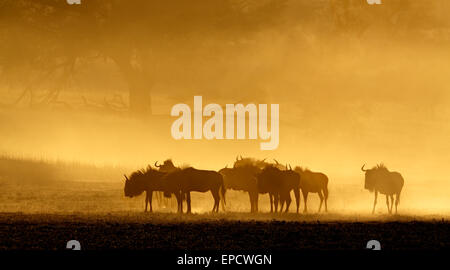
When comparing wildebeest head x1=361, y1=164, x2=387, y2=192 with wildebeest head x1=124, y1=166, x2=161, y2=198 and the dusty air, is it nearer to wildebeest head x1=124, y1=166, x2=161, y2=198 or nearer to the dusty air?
wildebeest head x1=124, y1=166, x2=161, y2=198

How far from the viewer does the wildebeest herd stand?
29500mm

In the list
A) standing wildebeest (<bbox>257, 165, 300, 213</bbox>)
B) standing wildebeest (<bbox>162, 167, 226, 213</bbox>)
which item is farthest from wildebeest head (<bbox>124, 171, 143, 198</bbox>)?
standing wildebeest (<bbox>257, 165, 300, 213</bbox>)

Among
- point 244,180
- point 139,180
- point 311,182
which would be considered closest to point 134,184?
point 139,180

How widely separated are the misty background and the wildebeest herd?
11.7 ft

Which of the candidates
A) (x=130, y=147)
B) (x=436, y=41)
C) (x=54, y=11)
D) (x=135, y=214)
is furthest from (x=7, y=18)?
(x=436, y=41)

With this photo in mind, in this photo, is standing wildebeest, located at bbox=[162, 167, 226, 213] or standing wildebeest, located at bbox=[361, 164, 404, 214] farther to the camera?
standing wildebeest, located at bbox=[361, 164, 404, 214]

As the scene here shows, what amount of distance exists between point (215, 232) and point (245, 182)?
6.64 m

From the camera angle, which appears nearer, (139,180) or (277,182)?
(277,182)

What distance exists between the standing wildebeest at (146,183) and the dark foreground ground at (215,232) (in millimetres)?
1781

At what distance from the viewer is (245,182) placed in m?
30.8

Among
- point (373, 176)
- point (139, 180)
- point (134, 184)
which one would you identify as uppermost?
point (373, 176)

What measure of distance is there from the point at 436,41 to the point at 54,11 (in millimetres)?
27040

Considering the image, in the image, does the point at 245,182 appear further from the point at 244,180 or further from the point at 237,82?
the point at 237,82

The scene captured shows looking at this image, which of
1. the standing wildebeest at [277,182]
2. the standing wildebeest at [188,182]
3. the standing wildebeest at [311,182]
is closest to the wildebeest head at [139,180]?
the standing wildebeest at [188,182]
